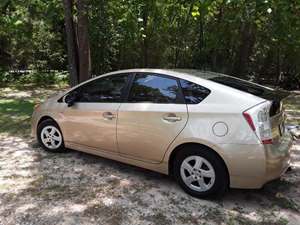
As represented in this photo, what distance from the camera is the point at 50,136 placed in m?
5.36

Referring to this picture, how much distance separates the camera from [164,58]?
16859 mm

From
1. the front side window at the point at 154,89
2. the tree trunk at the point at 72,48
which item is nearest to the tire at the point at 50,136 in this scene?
the front side window at the point at 154,89

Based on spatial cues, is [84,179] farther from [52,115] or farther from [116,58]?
[116,58]

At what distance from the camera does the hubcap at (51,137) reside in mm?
5293

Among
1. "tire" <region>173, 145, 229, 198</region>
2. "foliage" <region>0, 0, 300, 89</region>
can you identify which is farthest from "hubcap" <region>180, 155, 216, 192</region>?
"foliage" <region>0, 0, 300, 89</region>

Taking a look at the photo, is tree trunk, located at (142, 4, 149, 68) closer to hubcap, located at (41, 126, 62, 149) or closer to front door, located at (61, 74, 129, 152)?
hubcap, located at (41, 126, 62, 149)

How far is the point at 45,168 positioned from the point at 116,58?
1208cm

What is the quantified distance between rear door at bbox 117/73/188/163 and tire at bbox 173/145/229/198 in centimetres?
25

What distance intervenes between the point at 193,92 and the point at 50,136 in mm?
2551

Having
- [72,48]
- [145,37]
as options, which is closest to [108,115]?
[72,48]

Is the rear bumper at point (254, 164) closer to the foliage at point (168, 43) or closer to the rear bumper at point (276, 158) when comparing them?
the rear bumper at point (276, 158)

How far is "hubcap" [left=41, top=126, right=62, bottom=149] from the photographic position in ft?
17.4

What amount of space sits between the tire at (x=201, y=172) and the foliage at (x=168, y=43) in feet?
31.5

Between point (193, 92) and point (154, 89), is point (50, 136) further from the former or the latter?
point (193, 92)
